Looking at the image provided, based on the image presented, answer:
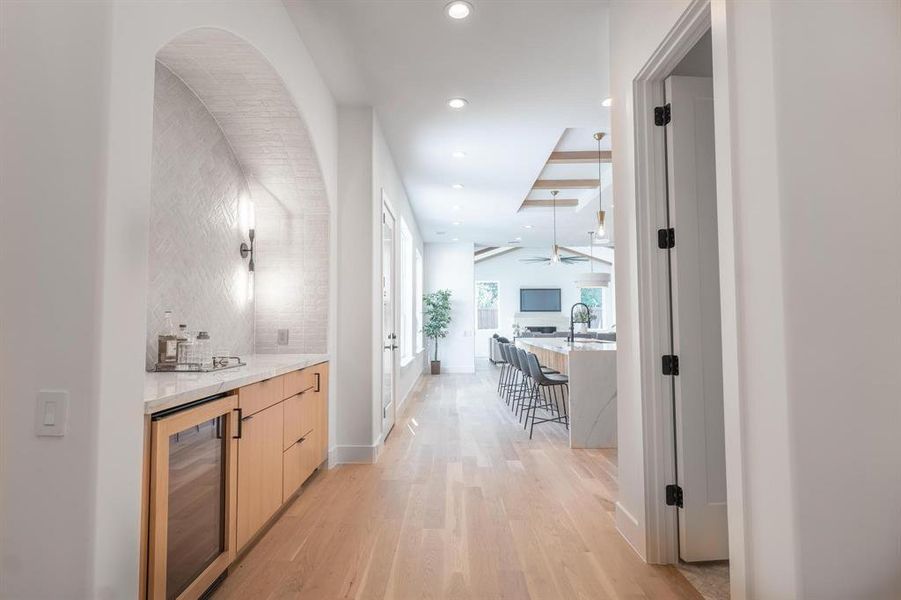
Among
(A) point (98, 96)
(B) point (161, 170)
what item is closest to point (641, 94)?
(A) point (98, 96)

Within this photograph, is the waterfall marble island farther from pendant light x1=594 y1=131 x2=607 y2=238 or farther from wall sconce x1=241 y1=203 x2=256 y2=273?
wall sconce x1=241 y1=203 x2=256 y2=273

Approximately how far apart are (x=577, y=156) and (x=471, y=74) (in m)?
2.75

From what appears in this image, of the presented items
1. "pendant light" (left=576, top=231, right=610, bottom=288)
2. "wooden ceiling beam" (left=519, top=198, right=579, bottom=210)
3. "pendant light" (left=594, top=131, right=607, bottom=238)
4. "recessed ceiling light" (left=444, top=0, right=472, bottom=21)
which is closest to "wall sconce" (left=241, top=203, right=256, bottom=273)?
"recessed ceiling light" (left=444, top=0, right=472, bottom=21)

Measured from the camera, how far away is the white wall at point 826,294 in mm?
1283

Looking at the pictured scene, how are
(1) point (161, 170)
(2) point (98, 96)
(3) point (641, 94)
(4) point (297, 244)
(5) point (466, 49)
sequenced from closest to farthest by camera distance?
1. (2) point (98, 96)
2. (3) point (641, 94)
3. (1) point (161, 170)
4. (5) point (466, 49)
5. (4) point (297, 244)

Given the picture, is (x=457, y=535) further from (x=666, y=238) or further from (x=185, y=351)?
(x=666, y=238)

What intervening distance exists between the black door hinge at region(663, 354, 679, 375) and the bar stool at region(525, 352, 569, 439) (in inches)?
94.8

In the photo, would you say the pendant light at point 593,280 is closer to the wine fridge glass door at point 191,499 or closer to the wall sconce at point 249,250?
the wall sconce at point 249,250

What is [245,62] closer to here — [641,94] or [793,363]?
[641,94]

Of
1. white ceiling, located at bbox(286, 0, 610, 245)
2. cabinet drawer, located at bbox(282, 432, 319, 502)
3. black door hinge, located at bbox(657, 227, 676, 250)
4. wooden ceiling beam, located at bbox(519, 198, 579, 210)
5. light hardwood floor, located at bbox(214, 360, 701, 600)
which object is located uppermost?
wooden ceiling beam, located at bbox(519, 198, 579, 210)

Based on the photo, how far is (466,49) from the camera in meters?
3.11

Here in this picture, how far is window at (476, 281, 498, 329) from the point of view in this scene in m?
14.2

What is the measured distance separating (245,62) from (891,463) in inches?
116

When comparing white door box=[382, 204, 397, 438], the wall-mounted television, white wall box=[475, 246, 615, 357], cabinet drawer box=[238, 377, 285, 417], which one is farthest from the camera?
white wall box=[475, 246, 615, 357]
